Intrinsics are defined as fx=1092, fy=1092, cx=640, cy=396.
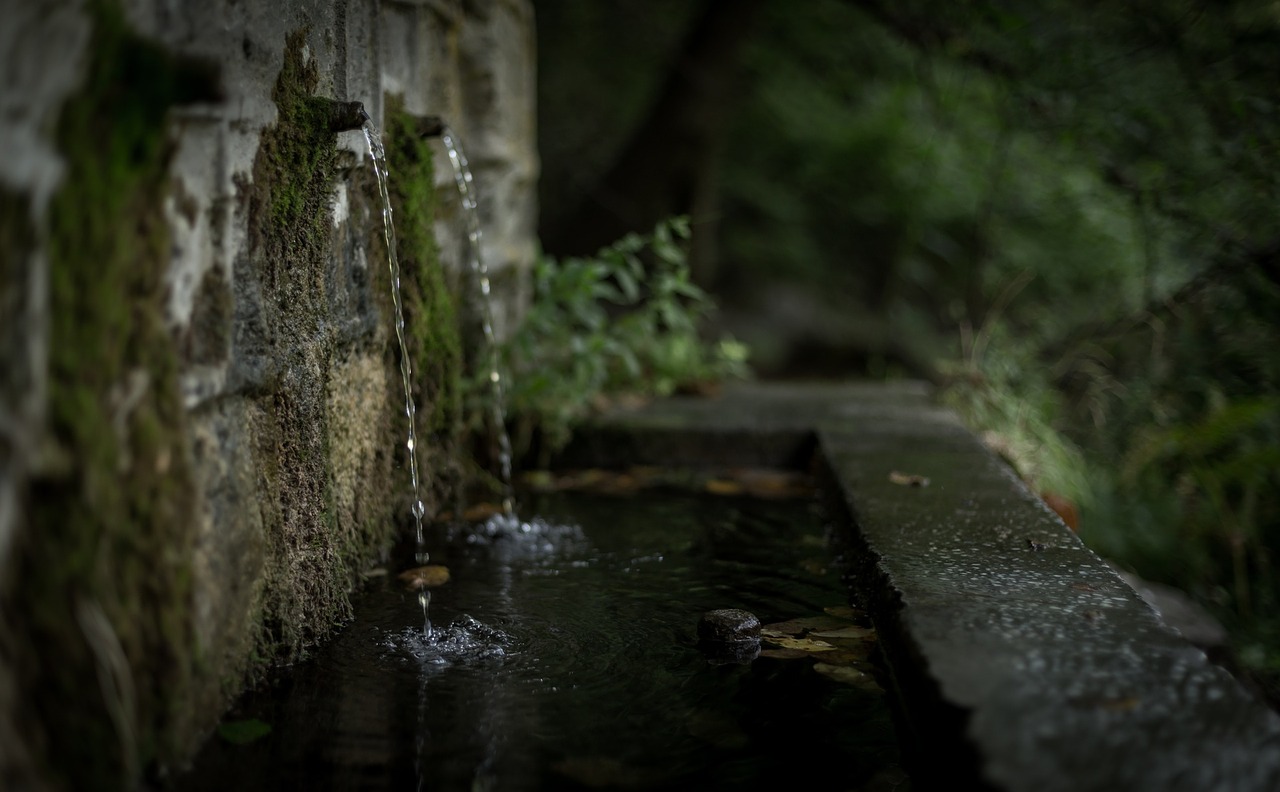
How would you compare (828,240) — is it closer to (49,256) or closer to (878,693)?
(878,693)

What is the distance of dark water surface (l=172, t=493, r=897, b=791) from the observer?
1690 mm

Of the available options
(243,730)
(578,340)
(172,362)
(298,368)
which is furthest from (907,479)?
(172,362)

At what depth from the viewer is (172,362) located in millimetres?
1508

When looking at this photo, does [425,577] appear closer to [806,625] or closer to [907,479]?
[806,625]

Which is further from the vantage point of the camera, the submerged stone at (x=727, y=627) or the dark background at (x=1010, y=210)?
the dark background at (x=1010, y=210)

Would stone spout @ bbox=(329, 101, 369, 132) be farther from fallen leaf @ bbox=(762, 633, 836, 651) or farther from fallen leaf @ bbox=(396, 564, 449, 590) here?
fallen leaf @ bbox=(762, 633, 836, 651)

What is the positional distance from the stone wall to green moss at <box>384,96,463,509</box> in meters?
0.23

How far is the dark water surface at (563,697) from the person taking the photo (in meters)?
1.69

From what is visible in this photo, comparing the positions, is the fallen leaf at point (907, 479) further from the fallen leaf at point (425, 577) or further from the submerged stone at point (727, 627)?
the fallen leaf at point (425, 577)

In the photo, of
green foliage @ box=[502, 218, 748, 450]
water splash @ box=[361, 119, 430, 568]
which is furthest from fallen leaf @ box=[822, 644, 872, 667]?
green foliage @ box=[502, 218, 748, 450]

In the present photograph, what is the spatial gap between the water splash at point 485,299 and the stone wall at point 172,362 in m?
0.73

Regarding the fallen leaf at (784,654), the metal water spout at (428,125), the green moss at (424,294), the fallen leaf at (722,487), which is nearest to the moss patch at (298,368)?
the green moss at (424,294)

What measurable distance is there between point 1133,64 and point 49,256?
4810mm

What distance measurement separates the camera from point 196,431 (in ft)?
5.31
